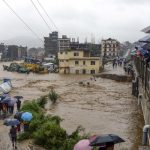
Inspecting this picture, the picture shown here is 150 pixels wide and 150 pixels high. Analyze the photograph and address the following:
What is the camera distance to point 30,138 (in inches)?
707

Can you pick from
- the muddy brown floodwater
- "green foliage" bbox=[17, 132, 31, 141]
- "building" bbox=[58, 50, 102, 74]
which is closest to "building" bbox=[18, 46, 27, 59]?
"building" bbox=[58, 50, 102, 74]

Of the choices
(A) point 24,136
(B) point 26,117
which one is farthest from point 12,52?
(A) point 24,136

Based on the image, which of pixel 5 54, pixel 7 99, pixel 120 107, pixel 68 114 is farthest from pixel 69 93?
pixel 5 54

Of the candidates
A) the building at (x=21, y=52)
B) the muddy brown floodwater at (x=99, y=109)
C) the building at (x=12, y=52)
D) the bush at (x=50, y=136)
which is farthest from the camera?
the building at (x=21, y=52)

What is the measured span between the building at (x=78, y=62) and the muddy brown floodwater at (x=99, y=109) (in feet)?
58.2

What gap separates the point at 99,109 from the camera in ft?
103

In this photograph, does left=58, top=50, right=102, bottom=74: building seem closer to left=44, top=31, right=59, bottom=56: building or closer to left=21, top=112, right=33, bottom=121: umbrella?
left=21, top=112, right=33, bottom=121: umbrella

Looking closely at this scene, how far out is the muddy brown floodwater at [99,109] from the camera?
22.8 meters

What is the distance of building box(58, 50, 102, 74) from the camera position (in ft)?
225

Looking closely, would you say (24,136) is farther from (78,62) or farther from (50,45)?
(50,45)

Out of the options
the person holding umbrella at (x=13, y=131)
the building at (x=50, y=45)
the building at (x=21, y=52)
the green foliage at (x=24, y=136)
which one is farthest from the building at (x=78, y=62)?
the building at (x=21, y=52)

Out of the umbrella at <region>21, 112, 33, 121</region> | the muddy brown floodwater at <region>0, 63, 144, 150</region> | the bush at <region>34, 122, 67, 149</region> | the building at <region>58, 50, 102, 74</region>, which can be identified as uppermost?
the building at <region>58, 50, 102, 74</region>

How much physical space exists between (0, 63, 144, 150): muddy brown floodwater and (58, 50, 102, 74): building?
17734 millimetres

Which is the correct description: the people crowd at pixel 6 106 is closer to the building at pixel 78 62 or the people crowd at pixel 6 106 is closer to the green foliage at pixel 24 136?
the green foliage at pixel 24 136
